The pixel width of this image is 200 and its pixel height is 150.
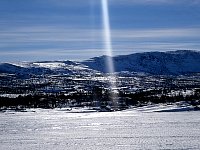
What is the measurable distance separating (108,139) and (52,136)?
680cm

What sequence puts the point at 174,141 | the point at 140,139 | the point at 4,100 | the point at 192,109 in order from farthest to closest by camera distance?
the point at 4,100 < the point at 192,109 < the point at 140,139 < the point at 174,141

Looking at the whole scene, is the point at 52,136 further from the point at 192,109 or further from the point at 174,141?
the point at 192,109

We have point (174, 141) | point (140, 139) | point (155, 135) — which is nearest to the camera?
point (174, 141)

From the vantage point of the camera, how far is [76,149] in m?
31.9

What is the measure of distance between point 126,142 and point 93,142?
284 centimetres

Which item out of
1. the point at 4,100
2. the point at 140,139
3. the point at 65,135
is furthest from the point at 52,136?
the point at 4,100

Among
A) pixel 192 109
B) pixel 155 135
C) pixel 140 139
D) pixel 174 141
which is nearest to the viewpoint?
pixel 174 141

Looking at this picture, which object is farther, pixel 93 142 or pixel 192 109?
pixel 192 109

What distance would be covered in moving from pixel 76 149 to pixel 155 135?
37.0 feet

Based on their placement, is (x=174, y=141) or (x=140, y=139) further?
(x=140, y=139)

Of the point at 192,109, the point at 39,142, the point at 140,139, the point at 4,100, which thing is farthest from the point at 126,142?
the point at 4,100

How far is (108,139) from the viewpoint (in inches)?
1502

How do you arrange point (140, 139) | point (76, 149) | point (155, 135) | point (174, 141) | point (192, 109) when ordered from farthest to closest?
point (192, 109) → point (155, 135) → point (140, 139) → point (174, 141) → point (76, 149)

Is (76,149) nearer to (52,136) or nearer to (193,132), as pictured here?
(52,136)
